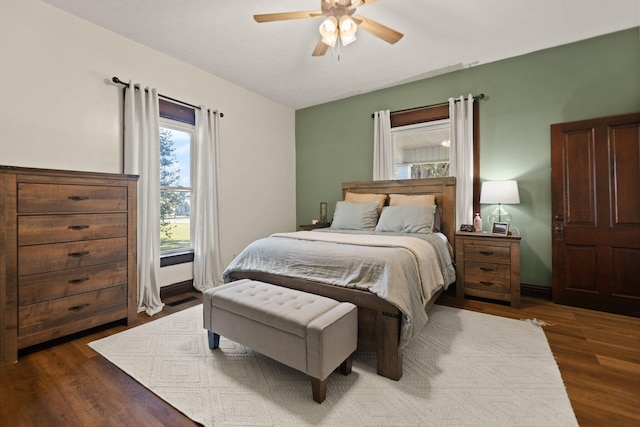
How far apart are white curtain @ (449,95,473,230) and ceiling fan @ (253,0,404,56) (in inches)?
68.1

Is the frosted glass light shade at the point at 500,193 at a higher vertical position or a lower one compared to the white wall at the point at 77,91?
lower

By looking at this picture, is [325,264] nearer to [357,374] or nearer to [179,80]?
[357,374]

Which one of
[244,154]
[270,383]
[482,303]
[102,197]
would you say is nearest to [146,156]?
[102,197]

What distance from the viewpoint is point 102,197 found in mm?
2475

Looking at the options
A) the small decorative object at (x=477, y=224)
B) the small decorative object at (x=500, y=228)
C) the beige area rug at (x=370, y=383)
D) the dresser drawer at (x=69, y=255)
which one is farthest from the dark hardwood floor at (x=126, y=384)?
the small decorative object at (x=477, y=224)

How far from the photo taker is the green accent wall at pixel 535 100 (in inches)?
118

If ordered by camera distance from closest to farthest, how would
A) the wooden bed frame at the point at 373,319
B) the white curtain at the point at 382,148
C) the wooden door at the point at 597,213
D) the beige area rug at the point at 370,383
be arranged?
the beige area rug at the point at 370,383, the wooden bed frame at the point at 373,319, the wooden door at the point at 597,213, the white curtain at the point at 382,148

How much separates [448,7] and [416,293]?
251 centimetres

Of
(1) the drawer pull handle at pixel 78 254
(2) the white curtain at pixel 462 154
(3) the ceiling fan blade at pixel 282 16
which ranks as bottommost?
(1) the drawer pull handle at pixel 78 254

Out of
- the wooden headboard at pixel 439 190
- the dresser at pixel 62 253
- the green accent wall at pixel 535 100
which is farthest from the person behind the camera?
the wooden headboard at pixel 439 190

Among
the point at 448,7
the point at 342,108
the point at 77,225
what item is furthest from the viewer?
the point at 342,108

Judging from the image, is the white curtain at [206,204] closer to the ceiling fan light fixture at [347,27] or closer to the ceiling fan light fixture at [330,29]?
the ceiling fan light fixture at [330,29]

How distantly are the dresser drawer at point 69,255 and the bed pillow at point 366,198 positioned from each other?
2.79 metres

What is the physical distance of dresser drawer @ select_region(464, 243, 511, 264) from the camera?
3049mm
